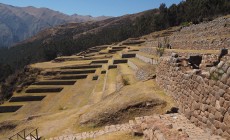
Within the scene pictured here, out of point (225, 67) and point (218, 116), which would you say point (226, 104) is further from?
point (225, 67)

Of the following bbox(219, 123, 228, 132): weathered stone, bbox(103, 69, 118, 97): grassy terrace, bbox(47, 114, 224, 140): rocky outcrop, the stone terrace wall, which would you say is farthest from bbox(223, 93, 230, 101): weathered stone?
bbox(103, 69, 118, 97): grassy terrace

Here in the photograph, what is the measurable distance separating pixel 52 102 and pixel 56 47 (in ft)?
288

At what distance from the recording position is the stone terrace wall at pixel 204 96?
775 centimetres

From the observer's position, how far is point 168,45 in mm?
37281

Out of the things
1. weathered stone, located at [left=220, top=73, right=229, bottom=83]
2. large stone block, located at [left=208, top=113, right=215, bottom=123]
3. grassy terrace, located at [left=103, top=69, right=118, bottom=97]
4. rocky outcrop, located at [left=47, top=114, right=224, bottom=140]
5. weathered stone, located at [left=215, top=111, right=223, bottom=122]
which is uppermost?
weathered stone, located at [left=220, top=73, right=229, bottom=83]

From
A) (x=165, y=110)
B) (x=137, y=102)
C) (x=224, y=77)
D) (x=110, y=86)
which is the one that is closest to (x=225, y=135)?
(x=224, y=77)

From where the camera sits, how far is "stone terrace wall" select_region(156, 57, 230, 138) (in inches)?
305

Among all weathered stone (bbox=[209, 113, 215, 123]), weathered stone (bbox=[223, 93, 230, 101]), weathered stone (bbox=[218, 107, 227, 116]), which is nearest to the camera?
weathered stone (bbox=[223, 93, 230, 101])

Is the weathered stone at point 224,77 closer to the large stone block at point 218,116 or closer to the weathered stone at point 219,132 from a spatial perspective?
the large stone block at point 218,116

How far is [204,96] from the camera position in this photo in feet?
30.1

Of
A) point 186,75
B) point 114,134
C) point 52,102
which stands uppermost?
point 186,75

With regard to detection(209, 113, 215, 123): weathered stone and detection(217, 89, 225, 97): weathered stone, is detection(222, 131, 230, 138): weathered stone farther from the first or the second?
detection(217, 89, 225, 97): weathered stone

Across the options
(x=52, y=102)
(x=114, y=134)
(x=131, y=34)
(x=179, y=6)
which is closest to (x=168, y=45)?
(x=52, y=102)

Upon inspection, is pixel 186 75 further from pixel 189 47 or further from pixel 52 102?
pixel 52 102
